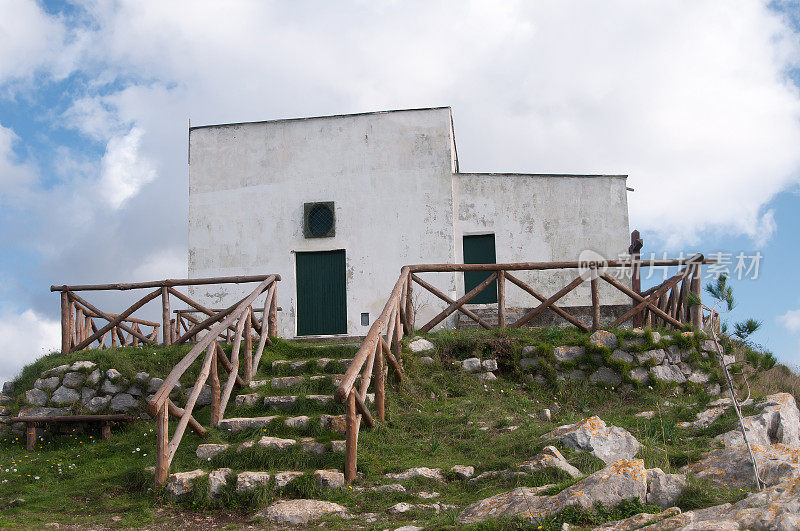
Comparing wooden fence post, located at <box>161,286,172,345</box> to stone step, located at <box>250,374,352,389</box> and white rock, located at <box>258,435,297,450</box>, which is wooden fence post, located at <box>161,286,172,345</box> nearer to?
stone step, located at <box>250,374,352,389</box>

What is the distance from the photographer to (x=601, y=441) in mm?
5949

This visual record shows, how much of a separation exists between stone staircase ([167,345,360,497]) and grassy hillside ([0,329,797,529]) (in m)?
0.04

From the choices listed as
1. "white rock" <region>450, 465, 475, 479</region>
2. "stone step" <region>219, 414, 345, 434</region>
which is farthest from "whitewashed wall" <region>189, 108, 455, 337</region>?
"white rock" <region>450, 465, 475, 479</region>

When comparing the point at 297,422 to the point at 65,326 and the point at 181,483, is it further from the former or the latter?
the point at 65,326

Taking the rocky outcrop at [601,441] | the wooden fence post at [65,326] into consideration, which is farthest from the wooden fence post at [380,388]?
the wooden fence post at [65,326]

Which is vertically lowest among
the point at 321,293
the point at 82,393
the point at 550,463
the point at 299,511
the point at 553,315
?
the point at 299,511

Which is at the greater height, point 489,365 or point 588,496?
point 489,365

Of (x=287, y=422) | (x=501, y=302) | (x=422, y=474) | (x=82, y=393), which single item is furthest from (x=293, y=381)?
(x=82, y=393)

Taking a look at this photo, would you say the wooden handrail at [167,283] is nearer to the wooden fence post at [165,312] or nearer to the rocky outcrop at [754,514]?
the wooden fence post at [165,312]

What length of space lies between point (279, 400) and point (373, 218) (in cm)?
723

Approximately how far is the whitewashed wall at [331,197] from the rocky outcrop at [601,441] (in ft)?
26.6

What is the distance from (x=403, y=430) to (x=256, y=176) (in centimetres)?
915

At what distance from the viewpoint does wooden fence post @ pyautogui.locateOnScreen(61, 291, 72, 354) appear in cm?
1053

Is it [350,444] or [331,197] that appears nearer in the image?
[350,444]
